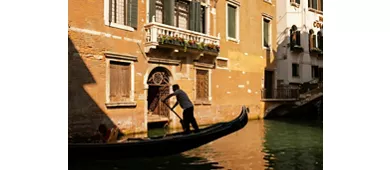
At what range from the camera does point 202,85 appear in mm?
6652

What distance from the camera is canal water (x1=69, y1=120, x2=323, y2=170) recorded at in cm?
332

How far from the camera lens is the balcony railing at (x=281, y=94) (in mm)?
7423

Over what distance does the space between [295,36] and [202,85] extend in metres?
2.17

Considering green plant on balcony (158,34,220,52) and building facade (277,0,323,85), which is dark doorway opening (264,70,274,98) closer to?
building facade (277,0,323,85)

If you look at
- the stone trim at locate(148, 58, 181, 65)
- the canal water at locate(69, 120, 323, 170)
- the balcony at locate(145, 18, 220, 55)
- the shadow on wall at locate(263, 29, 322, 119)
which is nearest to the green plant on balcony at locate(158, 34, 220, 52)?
the balcony at locate(145, 18, 220, 55)

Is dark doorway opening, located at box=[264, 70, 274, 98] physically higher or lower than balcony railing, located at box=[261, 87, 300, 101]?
higher

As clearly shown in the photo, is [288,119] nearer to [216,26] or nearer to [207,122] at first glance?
[207,122]

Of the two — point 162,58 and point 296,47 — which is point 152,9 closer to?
point 162,58

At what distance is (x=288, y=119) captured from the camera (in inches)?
293

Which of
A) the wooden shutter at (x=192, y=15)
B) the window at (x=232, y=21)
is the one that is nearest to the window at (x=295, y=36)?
the window at (x=232, y=21)

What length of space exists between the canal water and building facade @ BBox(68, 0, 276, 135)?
90 centimetres

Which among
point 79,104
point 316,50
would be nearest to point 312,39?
point 316,50
